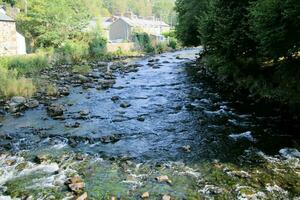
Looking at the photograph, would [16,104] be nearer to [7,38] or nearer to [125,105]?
[125,105]

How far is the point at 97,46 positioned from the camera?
43781mm

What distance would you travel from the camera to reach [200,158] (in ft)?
36.0

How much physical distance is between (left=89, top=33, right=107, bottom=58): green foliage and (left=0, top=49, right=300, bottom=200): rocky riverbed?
22.8m

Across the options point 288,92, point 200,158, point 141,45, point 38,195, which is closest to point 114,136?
point 200,158

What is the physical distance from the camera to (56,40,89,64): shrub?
122ft

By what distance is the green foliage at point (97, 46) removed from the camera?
43.1 metres

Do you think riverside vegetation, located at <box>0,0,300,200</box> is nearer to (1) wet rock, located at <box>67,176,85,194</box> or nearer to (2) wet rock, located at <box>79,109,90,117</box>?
(1) wet rock, located at <box>67,176,85,194</box>

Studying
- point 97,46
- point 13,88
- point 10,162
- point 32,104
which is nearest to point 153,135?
point 10,162

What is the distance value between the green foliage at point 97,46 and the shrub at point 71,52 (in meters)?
0.95

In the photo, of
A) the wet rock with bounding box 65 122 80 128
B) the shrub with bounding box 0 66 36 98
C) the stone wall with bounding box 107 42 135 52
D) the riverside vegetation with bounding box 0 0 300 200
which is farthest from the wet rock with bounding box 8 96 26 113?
the stone wall with bounding box 107 42 135 52

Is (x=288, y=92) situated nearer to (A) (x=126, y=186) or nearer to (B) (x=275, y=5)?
(B) (x=275, y=5)

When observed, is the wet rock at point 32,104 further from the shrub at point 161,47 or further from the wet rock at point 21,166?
the shrub at point 161,47

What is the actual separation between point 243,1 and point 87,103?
10.5m

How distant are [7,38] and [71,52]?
26.8 feet
